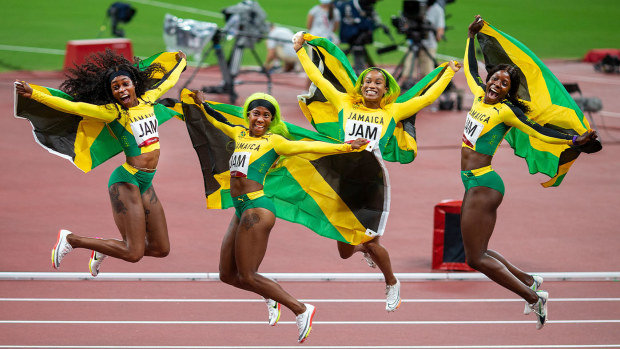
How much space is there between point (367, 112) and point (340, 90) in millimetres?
758

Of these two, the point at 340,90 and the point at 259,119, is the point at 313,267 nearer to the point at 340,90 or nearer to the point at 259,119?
the point at 340,90

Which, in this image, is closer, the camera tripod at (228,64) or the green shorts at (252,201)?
the green shorts at (252,201)

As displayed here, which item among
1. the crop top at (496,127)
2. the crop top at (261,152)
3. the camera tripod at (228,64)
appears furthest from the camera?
the camera tripod at (228,64)

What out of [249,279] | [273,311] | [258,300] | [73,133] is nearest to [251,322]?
[258,300]

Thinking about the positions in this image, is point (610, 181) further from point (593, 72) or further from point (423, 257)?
point (593, 72)

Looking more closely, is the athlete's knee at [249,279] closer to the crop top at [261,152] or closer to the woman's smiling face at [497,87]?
the crop top at [261,152]

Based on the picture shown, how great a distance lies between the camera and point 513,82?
10.1 metres

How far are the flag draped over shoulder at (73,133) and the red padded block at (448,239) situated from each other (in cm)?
435

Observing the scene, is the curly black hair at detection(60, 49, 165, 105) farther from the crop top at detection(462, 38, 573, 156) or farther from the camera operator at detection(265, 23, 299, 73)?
the camera operator at detection(265, 23, 299, 73)

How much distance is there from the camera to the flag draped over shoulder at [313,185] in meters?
10.3

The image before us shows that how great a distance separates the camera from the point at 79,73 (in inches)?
406

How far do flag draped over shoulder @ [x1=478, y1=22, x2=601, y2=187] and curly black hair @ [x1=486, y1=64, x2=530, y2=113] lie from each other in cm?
14

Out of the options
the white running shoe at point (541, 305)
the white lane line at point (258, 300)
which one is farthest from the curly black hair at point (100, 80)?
the white running shoe at point (541, 305)

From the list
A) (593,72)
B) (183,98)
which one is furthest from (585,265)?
(593,72)
